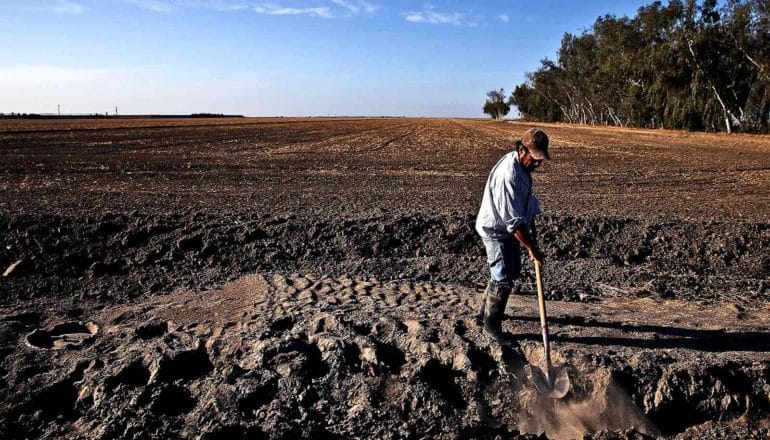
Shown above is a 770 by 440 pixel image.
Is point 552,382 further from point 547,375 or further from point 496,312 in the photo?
point 496,312

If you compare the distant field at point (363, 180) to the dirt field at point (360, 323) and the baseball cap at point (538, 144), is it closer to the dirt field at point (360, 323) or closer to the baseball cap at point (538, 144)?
the dirt field at point (360, 323)

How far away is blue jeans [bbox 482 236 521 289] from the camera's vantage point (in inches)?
181

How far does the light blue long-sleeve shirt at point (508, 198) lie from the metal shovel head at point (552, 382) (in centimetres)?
108

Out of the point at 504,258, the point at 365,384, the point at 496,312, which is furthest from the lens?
the point at 496,312

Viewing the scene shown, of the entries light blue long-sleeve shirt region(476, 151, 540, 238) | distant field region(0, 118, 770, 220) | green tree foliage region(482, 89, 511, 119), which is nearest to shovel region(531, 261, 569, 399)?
light blue long-sleeve shirt region(476, 151, 540, 238)

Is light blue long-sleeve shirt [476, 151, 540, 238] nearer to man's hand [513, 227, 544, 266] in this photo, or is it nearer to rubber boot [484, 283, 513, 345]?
man's hand [513, 227, 544, 266]

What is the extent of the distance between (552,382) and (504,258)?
99 centimetres

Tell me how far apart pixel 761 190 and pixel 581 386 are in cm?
1094

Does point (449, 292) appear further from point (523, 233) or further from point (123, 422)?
point (123, 422)

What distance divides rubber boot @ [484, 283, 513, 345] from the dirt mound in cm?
8

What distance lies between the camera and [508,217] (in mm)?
4324

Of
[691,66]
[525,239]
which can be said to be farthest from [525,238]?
[691,66]

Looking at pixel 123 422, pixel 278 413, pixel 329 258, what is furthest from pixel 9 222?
pixel 278 413

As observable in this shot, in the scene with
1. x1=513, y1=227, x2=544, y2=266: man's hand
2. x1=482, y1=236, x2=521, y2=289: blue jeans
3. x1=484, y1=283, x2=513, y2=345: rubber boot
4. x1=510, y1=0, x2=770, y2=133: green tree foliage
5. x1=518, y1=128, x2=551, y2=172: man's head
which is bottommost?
x1=484, y1=283, x2=513, y2=345: rubber boot
